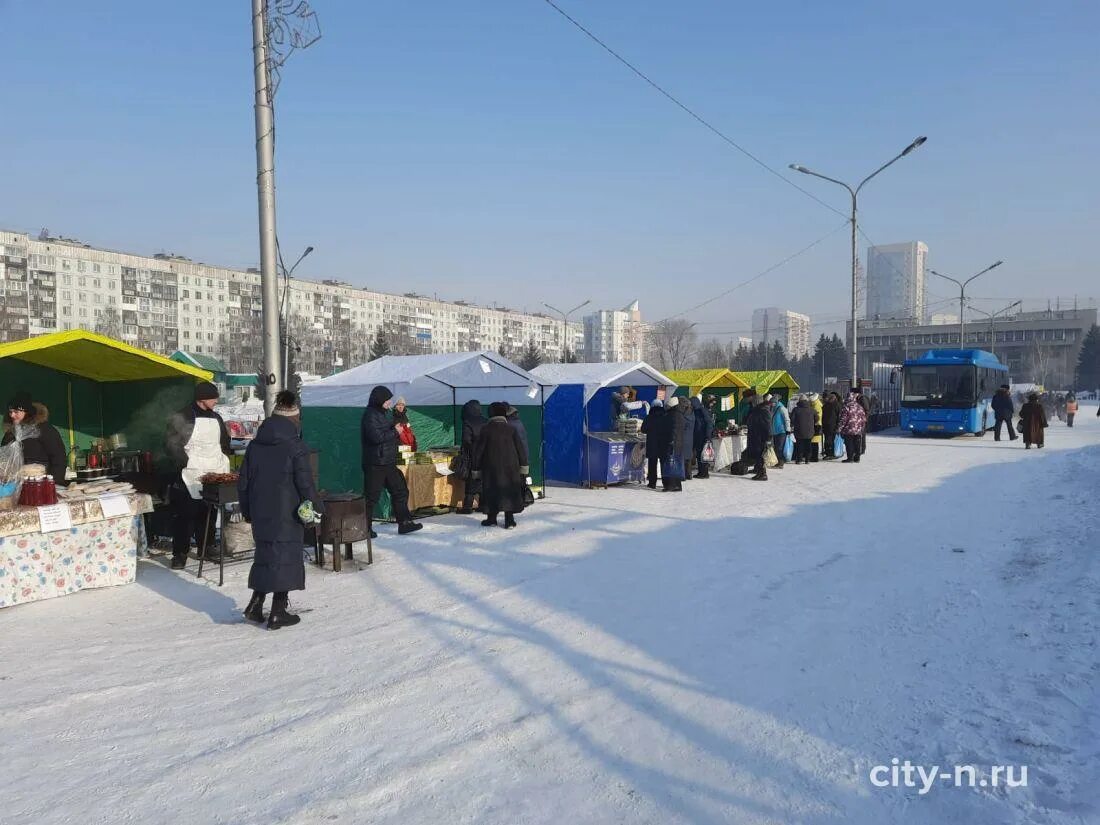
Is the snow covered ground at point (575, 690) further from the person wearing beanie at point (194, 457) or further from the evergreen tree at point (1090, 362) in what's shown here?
the evergreen tree at point (1090, 362)

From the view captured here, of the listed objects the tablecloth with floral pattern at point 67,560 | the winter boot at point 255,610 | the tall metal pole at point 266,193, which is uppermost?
the tall metal pole at point 266,193

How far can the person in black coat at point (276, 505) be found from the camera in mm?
5523

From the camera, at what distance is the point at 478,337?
348 feet

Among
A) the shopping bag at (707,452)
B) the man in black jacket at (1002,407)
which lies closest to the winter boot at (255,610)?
the shopping bag at (707,452)

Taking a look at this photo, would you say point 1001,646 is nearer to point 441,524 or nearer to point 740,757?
point 740,757

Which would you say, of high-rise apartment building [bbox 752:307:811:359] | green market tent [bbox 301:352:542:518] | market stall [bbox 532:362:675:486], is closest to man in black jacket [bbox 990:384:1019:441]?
market stall [bbox 532:362:675:486]

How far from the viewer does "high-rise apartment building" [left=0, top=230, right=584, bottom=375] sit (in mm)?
57750

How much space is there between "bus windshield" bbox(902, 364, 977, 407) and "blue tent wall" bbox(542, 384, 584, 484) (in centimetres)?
1721

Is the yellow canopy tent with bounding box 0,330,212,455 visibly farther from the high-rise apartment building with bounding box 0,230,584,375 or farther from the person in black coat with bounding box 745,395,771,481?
the high-rise apartment building with bounding box 0,230,584,375

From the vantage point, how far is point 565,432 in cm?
1389

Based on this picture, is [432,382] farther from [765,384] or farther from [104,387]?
[765,384]

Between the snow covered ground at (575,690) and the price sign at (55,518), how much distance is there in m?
0.67

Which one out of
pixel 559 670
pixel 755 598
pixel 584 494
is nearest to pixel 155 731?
pixel 559 670

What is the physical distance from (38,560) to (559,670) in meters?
4.76
